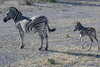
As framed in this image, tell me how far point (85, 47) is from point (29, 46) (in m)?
2.91

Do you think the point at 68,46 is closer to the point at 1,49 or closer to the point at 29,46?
the point at 29,46

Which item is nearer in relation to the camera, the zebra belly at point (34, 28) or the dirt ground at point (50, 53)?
the dirt ground at point (50, 53)

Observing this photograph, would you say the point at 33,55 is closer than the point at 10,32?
Yes

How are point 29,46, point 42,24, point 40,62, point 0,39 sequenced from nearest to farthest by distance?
point 40,62 → point 42,24 → point 29,46 → point 0,39

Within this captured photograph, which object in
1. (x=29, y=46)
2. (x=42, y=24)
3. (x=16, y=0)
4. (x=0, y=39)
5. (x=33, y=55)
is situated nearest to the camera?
(x=33, y=55)

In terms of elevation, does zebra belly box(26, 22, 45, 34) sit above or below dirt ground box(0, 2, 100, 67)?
above

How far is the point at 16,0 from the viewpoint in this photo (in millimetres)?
61562

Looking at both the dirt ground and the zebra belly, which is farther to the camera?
the zebra belly

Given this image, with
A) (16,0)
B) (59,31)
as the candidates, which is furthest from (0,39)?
(16,0)

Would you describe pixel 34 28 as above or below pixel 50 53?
above

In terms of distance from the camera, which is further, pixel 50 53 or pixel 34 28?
pixel 34 28

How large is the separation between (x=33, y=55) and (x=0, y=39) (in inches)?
199

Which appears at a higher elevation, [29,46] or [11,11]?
[11,11]

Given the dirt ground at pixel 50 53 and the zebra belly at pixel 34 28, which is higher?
the zebra belly at pixel 34 28
